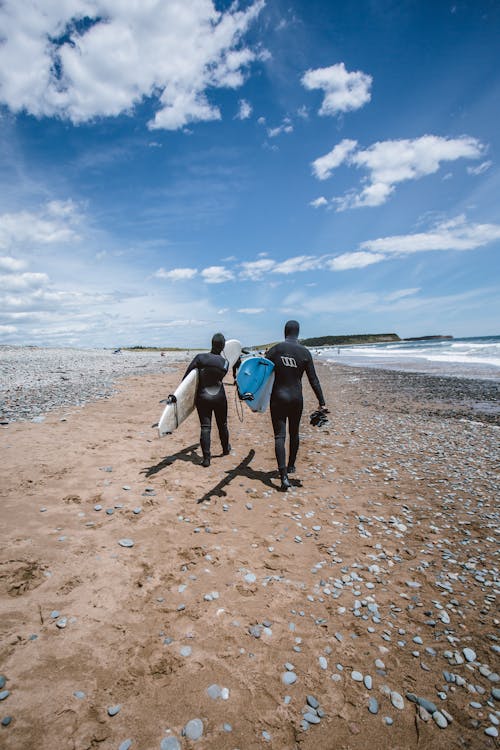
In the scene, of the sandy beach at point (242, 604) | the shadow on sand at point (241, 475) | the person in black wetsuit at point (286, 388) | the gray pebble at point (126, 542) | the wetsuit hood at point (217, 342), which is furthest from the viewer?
the wetsuit hood at point (217, 342)

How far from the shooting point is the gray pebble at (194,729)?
285 cm

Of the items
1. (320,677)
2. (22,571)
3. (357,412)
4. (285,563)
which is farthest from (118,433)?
(357,412)

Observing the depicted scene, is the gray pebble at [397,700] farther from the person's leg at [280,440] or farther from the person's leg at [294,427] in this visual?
the person's leg at [294,427]

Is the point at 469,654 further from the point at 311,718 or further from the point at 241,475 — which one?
the point at 241,475

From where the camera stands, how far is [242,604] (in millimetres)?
4301

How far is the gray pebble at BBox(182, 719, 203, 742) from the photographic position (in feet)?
9.36

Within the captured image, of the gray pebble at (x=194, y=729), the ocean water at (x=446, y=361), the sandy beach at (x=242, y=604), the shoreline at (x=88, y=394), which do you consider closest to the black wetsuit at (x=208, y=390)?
the sandy beach at (x=242, y=604)

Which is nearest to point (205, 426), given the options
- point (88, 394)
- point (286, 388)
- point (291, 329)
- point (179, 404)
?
point (179, 404)

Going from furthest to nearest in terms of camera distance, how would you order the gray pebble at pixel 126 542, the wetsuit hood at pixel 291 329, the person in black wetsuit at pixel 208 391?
the person in black wetsuit at pixel 208 391, the wetsuit hood at pixel 291 329, the gray pebble at pixel 126 542

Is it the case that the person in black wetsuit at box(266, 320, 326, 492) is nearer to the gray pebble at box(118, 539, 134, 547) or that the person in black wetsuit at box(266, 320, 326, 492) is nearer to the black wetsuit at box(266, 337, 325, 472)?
the black wetsuit at box(266, 337, 325, 472)

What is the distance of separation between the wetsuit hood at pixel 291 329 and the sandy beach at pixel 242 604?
363 centimetres

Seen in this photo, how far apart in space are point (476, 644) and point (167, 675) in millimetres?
3525

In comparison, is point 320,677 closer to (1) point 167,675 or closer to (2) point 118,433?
(1) point 167,675

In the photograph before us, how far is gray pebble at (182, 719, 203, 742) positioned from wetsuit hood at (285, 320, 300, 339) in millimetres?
6682
